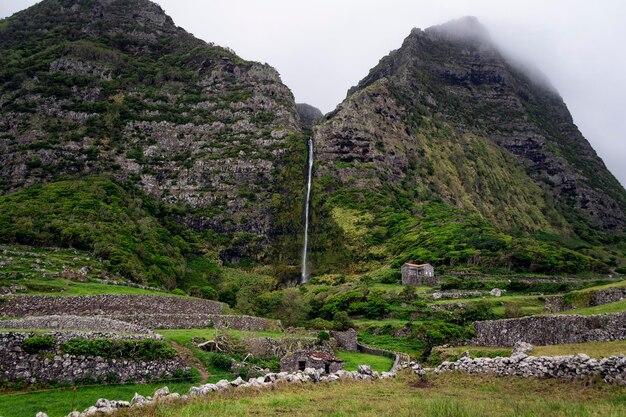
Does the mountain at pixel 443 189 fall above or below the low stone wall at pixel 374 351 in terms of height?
above

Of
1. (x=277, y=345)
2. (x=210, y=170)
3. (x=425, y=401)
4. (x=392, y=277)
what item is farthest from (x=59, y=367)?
(x=210, y=170)

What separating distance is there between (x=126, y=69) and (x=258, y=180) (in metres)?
50.8

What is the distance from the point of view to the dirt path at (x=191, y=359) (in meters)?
25.3

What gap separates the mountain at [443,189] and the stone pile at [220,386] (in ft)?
188

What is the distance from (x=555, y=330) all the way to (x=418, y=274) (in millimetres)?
44180

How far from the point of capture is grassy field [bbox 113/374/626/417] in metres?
12.9

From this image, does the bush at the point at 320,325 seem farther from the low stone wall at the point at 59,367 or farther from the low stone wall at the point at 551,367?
the low stone wall at the point at 551,367

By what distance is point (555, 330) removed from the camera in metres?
26.8

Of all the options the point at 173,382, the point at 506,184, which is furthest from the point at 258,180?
the point at 506,184

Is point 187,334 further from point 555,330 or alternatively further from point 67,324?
point 555,330

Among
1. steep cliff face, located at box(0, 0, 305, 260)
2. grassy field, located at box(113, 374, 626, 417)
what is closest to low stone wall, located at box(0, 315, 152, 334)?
grassy field, located at box(113, 374, 626, 417)

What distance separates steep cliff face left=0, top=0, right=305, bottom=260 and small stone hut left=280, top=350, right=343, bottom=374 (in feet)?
227

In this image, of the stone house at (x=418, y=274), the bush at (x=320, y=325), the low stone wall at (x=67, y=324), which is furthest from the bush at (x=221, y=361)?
the stone house at (x=418, y=274)

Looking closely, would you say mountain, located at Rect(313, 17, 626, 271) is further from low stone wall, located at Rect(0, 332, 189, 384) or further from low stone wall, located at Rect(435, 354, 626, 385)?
Answer: low stone wall, located at Rect(0, 332, 189, 384)
